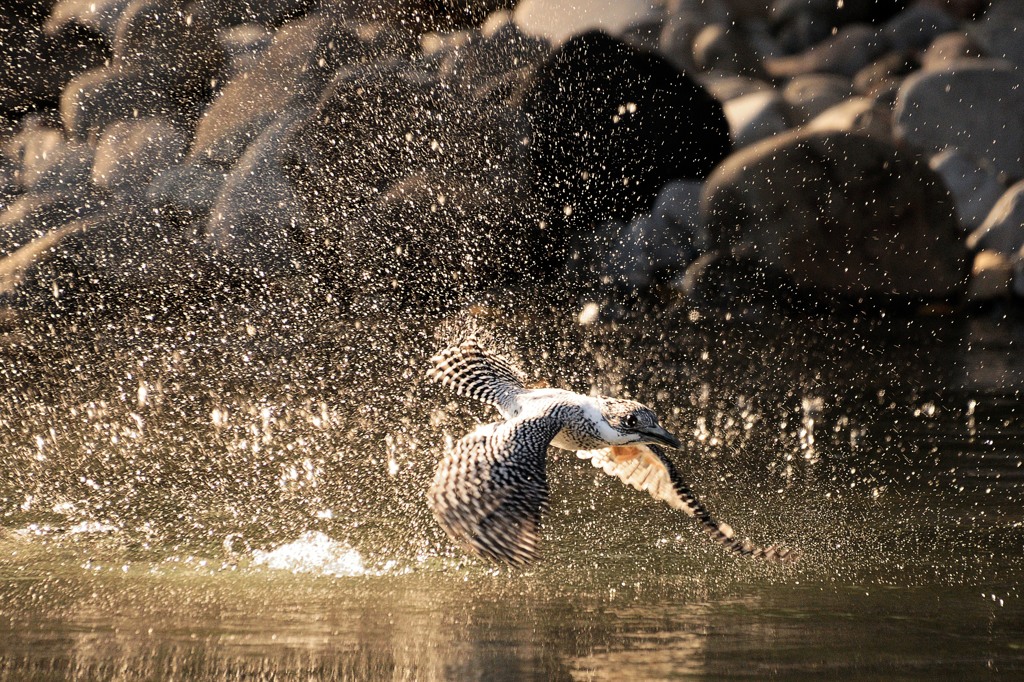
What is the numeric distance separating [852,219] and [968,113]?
3.41 meters

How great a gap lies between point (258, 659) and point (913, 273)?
39.6ft

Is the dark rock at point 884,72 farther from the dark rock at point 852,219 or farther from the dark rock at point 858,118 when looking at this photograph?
the dark rock at point 852,219

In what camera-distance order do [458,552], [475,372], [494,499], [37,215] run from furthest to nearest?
[37,215] < [458,552] < [475,372] < [494,499]

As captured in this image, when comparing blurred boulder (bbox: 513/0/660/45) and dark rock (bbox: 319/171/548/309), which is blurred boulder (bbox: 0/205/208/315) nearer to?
dark rock (bbox: 319/171/548/309)

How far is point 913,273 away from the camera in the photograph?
15547mm

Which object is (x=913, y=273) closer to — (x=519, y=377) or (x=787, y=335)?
(x=787, y=335)

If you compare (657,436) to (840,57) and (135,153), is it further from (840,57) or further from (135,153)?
(840,57)

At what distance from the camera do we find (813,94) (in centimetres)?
1855

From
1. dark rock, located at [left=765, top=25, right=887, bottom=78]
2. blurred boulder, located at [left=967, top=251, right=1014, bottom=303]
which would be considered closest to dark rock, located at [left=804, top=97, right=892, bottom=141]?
blurred boulder, located at [left=967, top=251, right=1014, bottom=303]

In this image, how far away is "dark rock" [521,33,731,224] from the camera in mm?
16812

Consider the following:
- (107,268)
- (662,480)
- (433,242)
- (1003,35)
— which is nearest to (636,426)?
(662,480)

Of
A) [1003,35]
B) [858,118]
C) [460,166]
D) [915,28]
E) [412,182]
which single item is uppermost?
[915,28]

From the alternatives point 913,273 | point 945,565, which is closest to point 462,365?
point 945,565

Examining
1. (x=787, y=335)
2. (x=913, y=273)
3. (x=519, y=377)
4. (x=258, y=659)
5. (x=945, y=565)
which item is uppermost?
(x=913, y=273)
